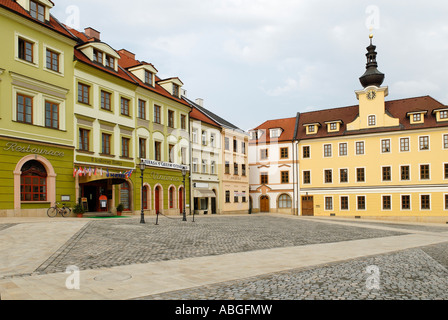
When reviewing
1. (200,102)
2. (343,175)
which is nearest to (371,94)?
(343,175)

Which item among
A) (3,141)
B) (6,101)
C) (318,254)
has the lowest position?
(318,254)

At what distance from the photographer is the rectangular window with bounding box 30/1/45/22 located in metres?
24.5

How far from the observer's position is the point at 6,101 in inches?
878

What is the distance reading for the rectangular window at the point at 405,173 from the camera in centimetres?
4234

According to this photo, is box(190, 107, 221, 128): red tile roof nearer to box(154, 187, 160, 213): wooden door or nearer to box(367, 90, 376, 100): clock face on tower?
box(154, 187, 160, 213): wooden door

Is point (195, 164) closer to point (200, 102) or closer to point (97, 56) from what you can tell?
point (200, 102)

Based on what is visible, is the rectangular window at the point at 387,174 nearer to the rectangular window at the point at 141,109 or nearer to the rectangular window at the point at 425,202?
the rectangular window at the point at 425,202

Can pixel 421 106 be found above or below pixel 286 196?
above

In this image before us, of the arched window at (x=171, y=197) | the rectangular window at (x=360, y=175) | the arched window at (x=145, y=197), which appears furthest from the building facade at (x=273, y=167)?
the arched window at (x=145, y=197)

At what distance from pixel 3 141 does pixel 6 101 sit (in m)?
2.33

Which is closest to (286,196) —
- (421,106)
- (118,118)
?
(421,106)

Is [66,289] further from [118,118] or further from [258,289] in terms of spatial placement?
[118,118]

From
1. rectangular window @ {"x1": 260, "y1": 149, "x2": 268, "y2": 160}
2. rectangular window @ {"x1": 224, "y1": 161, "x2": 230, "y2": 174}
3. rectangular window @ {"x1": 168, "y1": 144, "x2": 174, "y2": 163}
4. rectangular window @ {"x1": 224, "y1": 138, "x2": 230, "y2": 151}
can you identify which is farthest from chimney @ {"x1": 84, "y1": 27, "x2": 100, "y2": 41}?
rectangular window @ {"x1": 260, "y1": 149, "x2": 268, "y2": 160}
